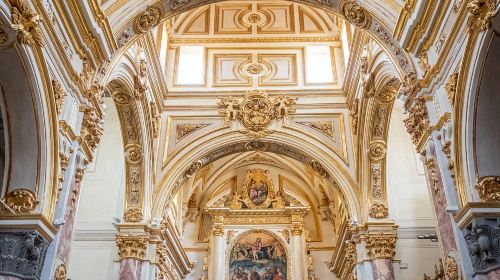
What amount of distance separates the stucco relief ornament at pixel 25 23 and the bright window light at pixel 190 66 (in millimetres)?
9150

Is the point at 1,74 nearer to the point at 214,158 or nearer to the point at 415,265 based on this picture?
the point at 214,158

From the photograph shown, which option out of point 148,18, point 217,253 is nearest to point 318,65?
point 148,18

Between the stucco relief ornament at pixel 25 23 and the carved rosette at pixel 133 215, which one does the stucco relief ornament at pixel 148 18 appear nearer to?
the stucco relief ornament at pixel 25 23

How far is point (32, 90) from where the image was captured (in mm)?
6441

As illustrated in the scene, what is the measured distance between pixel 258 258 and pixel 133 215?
7716 mm

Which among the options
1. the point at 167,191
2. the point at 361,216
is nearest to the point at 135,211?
the point at 167,191

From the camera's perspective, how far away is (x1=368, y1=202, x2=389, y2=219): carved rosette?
13.7 meters

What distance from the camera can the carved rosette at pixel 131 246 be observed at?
43.3 ft

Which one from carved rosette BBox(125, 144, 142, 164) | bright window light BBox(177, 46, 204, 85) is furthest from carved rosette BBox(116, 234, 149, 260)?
bright window light BBox(177, 46, 204, 85)

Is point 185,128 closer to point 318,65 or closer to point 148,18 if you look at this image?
point 318,65

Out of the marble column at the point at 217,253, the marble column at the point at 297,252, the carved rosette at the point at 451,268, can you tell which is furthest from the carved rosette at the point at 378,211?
the marble column at the point at 217,253

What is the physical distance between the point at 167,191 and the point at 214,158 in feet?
5.47

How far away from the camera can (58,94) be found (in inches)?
274

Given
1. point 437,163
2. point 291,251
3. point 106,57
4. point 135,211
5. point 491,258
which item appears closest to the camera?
point 491,258
